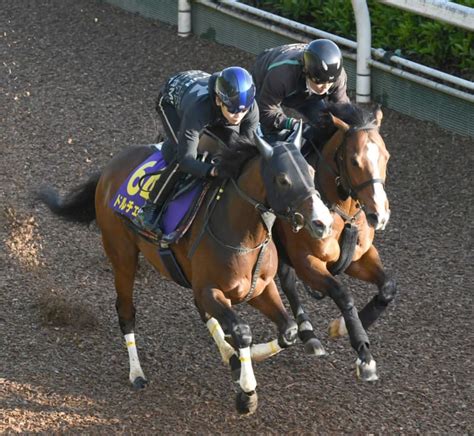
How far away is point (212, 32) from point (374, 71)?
7.80ft

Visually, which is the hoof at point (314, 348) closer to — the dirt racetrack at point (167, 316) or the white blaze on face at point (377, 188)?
the dirt racetrack at point (167, 316)

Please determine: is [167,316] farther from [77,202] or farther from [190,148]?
[190,148]

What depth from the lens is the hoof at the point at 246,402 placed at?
6.75 m

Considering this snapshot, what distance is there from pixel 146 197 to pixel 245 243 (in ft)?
2.94

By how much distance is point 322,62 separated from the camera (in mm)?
7301

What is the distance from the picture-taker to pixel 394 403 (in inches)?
285

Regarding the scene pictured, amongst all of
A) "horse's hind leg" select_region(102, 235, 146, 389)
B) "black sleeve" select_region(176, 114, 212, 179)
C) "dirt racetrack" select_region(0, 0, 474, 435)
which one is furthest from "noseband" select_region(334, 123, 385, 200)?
"horse's hind leg" select_region(102, 235, 146, 389)

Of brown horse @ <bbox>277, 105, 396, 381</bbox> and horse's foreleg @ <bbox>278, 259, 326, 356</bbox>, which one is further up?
brown horse @ <bbox>277, 105, 396, 381</bbox>

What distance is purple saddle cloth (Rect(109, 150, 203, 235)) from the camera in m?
7.10

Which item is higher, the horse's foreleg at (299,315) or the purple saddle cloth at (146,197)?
the purple saddle cloth at (146,197)

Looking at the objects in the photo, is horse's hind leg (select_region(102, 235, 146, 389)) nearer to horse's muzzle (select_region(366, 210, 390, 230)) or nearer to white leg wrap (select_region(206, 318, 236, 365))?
white leg wrap (select_region(206, 318, 236, 365))

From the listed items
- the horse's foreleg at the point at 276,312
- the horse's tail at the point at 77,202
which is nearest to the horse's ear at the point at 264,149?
the horse's foreleg at the point at 276,312

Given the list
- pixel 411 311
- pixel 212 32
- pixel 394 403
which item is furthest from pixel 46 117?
pixel 394 403

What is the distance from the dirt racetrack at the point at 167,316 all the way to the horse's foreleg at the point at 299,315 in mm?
204
